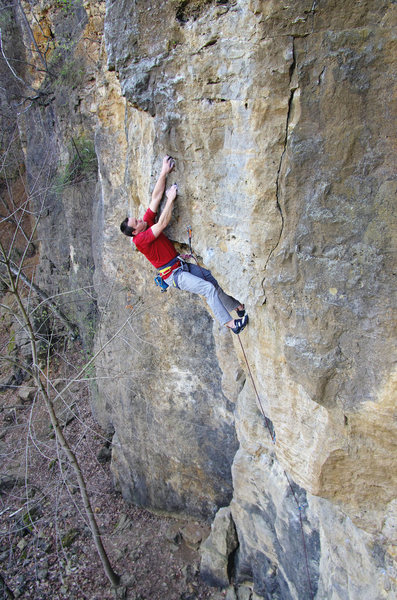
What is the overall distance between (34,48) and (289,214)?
10.8 meters

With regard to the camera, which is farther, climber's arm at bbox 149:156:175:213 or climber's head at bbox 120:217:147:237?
climber's head at bbox 120:217:147:237

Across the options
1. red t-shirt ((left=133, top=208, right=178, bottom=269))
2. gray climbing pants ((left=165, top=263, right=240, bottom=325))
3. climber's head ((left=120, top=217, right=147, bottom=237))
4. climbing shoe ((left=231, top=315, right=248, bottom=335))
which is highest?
climber's head ((left=120, top=217, right=147, bottom=237))

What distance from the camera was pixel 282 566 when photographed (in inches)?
215

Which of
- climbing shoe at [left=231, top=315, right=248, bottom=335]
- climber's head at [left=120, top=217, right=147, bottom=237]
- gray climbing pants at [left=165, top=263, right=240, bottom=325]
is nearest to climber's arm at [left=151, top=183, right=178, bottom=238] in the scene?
climber's head at [left=120, top=217, right=147, bottom=237]

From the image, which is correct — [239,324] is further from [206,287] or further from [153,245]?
[153,245]

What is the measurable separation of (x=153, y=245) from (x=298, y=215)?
1974 mm

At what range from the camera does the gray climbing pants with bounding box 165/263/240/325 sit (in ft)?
15.6

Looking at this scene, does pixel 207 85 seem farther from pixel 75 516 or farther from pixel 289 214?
pixel 75 516

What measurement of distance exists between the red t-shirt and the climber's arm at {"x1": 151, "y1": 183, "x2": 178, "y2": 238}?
0.10m

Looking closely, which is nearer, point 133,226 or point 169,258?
point 133,226

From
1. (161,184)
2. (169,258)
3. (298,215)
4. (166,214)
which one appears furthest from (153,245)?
(298,215)

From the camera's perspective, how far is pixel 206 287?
194 inches

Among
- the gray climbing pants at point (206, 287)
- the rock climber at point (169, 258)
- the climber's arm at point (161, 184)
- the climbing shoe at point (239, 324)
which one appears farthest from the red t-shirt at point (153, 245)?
the climbing shoe at point (239, 324)

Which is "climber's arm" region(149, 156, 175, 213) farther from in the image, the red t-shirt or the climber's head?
the climber's head
